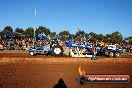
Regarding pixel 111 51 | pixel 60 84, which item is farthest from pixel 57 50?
pixel 60 84

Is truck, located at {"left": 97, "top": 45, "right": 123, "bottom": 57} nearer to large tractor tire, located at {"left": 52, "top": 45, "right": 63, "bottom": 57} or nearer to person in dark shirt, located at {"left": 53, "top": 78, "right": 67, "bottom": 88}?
large tractor tire, located at {"left": 52, "top": 45, "right": 63, "bottom": 57}

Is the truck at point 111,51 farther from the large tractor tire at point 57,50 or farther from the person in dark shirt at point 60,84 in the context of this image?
the person in dark shirt at point 60,84

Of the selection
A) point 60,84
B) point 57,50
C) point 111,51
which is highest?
point 57,50

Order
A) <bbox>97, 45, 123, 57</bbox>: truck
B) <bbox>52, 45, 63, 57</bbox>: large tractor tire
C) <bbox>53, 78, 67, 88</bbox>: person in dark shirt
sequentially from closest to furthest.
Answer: <bbox>53, 78, 67, 88</bbox>: person in dark shirt
<bbox>52, 45, 63, 57</bbox>: large tractor tire
<bbox>97, 45, 123, 57</bbox>: truck

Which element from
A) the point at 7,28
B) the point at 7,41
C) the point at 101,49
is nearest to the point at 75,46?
the point at 101,49

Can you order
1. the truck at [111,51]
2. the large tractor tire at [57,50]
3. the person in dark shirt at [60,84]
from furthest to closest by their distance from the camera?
the truck at [111,51] < the large tractor tire at [57,50] < the person in dark shirt at [60,84]

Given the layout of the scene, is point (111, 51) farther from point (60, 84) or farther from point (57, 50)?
point (60, 84)

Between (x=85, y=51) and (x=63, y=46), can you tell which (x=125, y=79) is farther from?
(x=85, y=51)

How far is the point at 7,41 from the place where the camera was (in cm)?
3719

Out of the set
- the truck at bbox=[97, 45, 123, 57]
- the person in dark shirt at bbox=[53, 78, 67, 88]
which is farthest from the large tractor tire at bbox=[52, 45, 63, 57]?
the person in dark shirt at bbox=[53, 78, 67, 88]

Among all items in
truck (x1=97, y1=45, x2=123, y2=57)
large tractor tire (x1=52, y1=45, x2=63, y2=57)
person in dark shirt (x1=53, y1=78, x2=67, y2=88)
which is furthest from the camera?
truck (x1=97, y1=45, x2=123, y2=57)

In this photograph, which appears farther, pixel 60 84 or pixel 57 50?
pixel 57 50

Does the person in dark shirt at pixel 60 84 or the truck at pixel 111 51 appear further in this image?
the truck at pixel 111 51

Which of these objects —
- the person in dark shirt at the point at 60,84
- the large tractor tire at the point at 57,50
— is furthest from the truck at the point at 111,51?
the person in dark shirt at the point at 60,84
